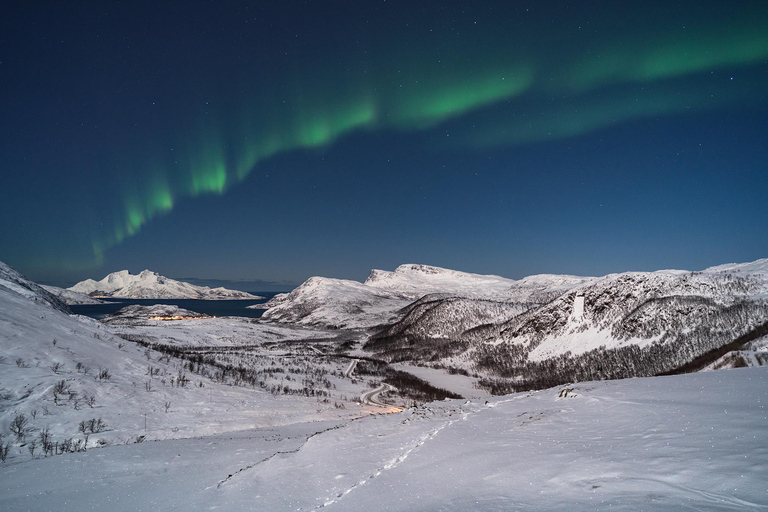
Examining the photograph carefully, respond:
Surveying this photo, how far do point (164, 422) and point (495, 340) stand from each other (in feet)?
431

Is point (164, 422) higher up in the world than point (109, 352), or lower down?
lower down

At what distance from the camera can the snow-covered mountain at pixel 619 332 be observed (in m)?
91.7

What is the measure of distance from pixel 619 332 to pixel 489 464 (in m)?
127

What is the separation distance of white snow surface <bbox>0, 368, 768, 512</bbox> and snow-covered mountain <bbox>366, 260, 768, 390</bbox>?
87.8 m

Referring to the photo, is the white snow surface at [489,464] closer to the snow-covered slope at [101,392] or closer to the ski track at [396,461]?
the ski track at [396,461]

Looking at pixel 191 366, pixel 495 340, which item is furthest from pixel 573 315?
pixel 191 366

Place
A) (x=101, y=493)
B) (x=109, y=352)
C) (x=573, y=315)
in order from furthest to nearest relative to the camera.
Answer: (x=573, y=315)
(x=109, y=352)
(x=101, y=493)

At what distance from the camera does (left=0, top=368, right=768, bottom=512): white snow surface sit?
5422 millimetres

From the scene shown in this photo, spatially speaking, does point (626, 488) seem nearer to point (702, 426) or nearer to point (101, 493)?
point (702, 426)

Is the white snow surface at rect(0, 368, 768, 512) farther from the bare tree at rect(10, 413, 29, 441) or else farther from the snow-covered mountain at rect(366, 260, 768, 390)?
the snow-covered mountain at rect(366, 260, 768, 390)

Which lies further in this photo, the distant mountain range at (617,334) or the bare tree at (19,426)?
the distant mountain range at (617,334)

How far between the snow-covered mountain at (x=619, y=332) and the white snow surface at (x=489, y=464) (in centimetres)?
8785

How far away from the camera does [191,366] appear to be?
124 ft

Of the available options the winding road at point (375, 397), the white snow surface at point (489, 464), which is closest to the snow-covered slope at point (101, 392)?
the white snow surface at point (489, 464)
